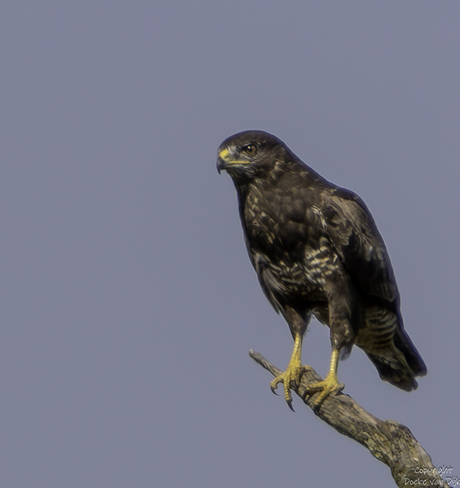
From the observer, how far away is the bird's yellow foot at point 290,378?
30.6 feet

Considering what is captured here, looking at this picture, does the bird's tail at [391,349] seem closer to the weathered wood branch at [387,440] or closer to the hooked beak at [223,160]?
the weathered wood branch at [387,440]

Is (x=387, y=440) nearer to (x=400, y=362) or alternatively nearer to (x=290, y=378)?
(x=290, y=378)

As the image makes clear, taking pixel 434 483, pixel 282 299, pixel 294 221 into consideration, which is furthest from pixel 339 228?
pixel 434 483

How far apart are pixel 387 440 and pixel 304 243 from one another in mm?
2575

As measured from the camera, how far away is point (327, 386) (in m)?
8.94

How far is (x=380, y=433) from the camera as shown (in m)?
7.73

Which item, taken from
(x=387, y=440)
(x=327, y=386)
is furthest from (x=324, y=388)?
(x=387, y=440)

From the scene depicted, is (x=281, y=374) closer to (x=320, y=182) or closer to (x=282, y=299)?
(x=282, y=299)

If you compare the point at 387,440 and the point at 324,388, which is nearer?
the point at 387,440

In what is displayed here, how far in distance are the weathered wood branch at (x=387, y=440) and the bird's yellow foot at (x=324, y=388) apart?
0.36 ft

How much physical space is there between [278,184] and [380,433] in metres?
3.13

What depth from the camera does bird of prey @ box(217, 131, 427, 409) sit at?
9461 mm

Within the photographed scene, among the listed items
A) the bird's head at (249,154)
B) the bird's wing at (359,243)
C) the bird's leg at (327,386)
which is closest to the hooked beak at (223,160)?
the bird's head at (249,154)

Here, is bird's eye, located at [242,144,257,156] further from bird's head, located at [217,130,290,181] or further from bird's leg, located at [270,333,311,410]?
bird's leg, located at [270,333,311,410]
